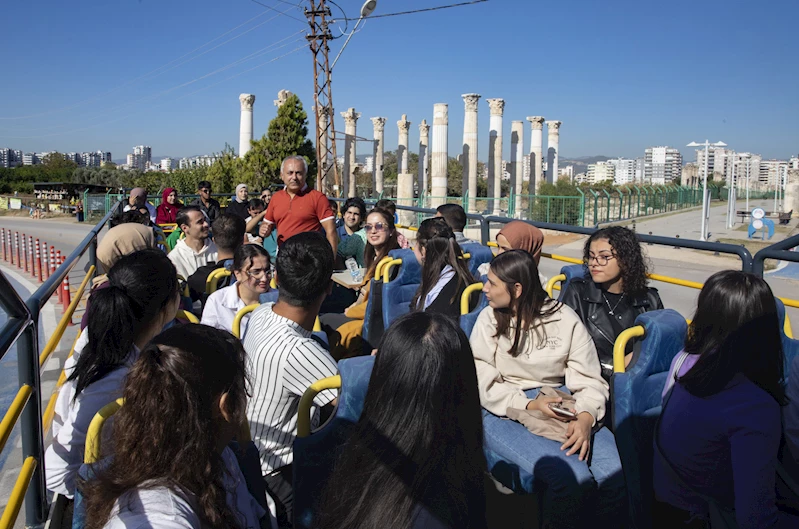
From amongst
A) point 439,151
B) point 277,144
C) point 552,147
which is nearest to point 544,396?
point 277,144

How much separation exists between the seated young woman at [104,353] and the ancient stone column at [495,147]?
36.1 meters

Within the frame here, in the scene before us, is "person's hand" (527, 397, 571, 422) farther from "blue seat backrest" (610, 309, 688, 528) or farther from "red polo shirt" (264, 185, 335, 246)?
"red polo shirt" (264, 185, 335, 246)

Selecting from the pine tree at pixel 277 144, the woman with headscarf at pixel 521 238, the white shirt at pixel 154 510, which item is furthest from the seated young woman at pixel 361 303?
the pine tree at pixel 277 144

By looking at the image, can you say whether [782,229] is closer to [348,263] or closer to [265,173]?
[265,173]

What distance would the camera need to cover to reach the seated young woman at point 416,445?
5.34ft

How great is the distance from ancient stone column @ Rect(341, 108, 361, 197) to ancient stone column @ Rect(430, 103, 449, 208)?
457cm

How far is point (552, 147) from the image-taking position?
4875 cm

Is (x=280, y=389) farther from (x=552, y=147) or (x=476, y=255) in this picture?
(x=552, y=147)

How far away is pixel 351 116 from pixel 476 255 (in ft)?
147

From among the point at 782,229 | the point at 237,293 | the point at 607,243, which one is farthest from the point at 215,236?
the point at 782,229

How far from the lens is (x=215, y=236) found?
5.30m

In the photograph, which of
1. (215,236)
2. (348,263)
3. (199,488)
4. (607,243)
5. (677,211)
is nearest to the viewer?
(199,488)

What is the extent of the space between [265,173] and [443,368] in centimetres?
2909

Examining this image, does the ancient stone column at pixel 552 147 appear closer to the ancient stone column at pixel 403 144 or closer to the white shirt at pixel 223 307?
the ancient stone column at pixel 403 144
